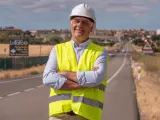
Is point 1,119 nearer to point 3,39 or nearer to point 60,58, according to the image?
point 60,58

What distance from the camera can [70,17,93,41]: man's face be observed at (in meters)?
3.94

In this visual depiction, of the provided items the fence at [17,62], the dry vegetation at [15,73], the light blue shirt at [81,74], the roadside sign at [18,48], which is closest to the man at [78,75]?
the light blue shirt at [81,74]

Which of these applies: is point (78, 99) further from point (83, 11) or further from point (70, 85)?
point (83, 11)

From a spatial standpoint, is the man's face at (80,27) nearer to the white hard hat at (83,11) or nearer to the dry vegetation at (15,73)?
the white hard hat at (83,11)

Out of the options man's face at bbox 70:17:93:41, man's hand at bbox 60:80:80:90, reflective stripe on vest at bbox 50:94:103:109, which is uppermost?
man's face at bbox 70:17:93:41

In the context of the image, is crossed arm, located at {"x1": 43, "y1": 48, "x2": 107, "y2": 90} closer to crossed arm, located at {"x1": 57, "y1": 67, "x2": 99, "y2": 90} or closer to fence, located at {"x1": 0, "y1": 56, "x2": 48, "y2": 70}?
crossed arm, located at {"x1": 57, "y1": 67, "x2": 99, "y2": 90}

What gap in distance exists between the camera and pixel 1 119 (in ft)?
35.5

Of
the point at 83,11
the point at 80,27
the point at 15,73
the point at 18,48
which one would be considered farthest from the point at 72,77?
the point at 18,48

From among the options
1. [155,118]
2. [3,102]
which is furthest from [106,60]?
[3,102]

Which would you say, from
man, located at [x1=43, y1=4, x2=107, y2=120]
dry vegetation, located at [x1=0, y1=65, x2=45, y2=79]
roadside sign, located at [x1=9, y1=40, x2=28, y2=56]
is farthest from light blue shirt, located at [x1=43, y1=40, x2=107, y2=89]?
roadside sign, located at [x1=9, y1=40, x2=28, y2=56]

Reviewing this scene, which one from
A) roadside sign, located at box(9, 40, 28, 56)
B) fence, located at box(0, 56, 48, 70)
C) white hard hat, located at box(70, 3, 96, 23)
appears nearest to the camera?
white hard hat, located at box(70, 3, 96, 23)

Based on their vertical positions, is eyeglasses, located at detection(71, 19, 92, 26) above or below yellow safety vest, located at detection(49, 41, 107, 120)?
above

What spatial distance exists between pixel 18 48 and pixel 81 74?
4189 cm

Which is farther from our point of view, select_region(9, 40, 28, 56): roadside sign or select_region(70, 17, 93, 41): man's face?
select_region(9, 40, 28, 56): roadside sign
